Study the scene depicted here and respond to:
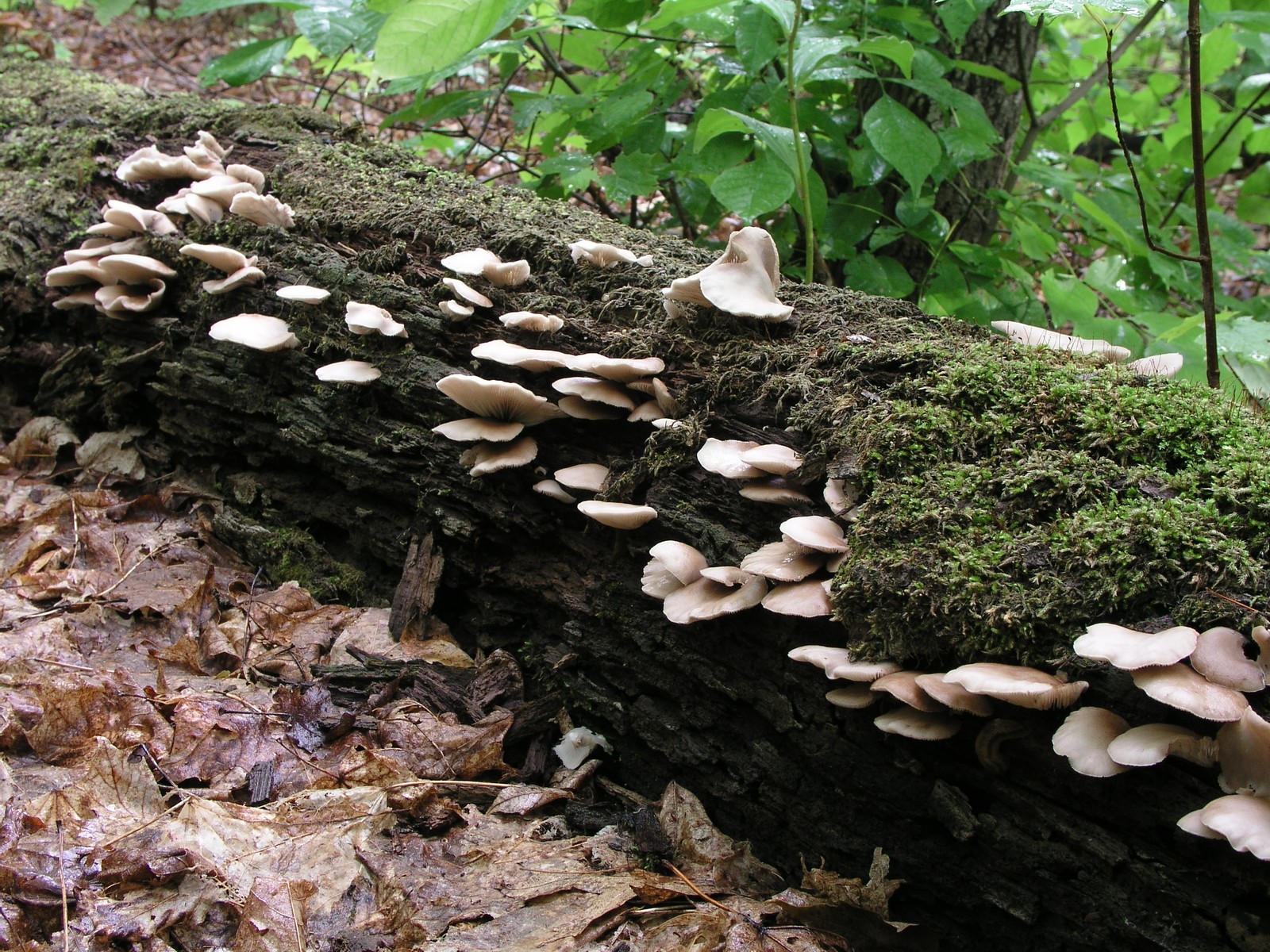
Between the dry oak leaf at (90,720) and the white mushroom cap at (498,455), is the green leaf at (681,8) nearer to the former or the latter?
the white mushroom cap at (498,455)

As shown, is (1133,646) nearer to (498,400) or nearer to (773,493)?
(773,493)

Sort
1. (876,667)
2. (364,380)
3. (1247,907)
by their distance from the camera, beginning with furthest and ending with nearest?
(364,380) → (876,667) → (1247,907)

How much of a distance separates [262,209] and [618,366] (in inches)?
97.4

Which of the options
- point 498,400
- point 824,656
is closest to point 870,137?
point 498,400

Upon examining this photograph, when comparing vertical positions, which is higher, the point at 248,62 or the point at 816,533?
the point at 248,62

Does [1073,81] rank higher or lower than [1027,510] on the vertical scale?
higher

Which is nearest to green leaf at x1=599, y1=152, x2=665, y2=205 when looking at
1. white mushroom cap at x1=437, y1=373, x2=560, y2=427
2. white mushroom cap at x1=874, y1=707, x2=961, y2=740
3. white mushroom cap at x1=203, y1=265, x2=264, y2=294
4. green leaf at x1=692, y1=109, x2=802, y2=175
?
green leaf at x1=692, y1=109, x2=802, y2=175

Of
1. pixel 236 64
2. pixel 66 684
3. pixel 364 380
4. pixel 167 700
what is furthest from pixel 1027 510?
pixel 236 64

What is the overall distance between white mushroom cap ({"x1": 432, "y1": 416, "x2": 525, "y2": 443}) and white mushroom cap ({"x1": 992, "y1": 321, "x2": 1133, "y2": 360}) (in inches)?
73.3

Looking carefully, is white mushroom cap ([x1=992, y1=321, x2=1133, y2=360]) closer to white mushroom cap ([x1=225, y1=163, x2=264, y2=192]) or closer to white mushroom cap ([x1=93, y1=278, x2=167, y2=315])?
white mushroom cap ([x1=225, y1=163, x2=264, y2=192])

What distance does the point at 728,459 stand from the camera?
8.65ft

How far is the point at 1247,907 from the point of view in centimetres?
176

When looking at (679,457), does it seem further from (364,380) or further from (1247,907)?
(1247,907)

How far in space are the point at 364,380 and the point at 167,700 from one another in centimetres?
143
